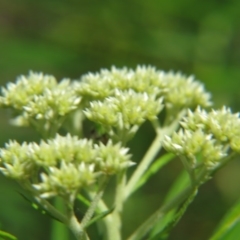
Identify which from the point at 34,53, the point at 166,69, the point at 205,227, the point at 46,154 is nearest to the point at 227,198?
the point at 205,227

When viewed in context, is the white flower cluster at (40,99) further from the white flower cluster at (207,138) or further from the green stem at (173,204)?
the green stem at (173,204)

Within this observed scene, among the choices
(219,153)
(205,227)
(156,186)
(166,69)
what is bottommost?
(219,153)

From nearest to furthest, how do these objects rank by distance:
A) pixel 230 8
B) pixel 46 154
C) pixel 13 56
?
pixel 46 154 < pixel 230 8 < pixel 13 56

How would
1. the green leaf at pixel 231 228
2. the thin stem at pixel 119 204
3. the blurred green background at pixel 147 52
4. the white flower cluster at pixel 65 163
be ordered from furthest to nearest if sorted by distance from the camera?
the blurred green background at pixel 147 52 < the thin stem at pixel 119 204 < the green leaf at pixel 231 228 < the white flower cluster at pixel 65 163

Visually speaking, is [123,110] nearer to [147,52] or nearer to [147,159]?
[147,159]

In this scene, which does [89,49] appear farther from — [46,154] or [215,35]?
[46,154]

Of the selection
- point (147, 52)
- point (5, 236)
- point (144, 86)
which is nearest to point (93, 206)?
point (5, 236)

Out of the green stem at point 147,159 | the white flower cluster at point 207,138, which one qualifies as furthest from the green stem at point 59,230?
the white flower cluster at point 207,138
